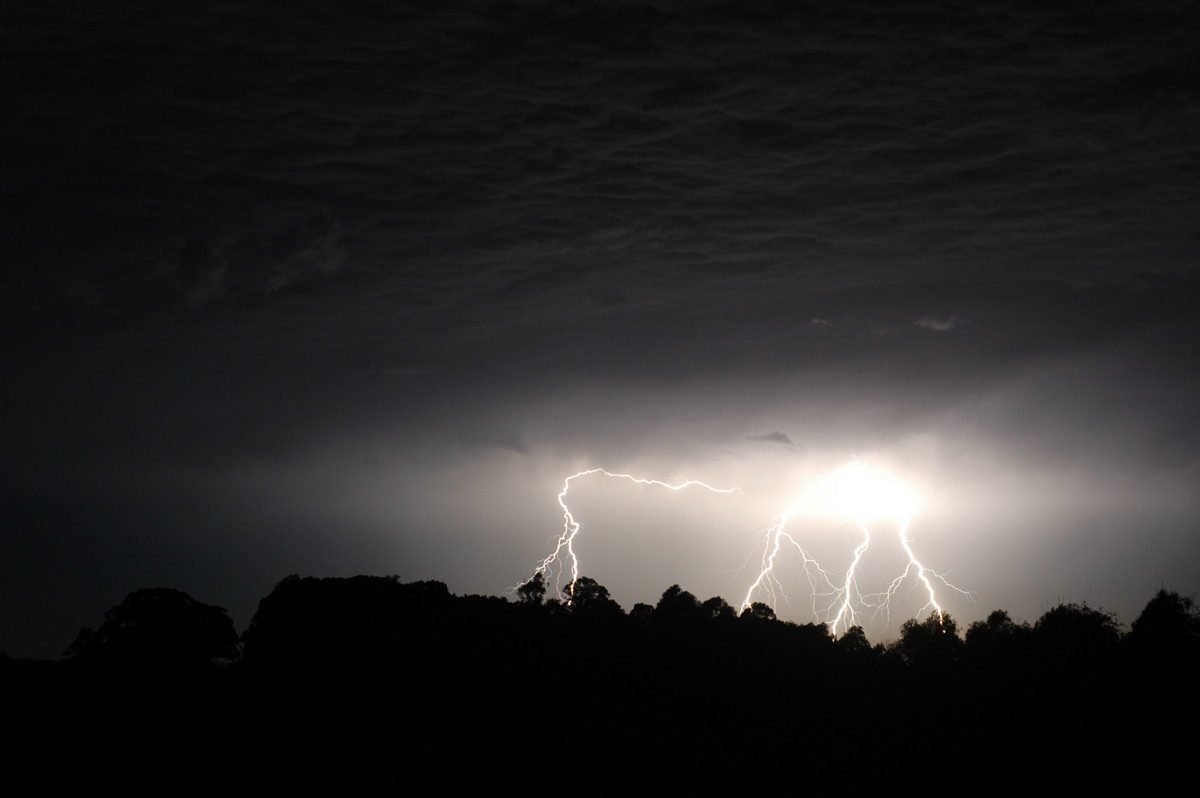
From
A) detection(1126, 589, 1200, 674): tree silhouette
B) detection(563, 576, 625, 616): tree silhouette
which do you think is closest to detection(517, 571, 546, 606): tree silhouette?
detection(563, 576, 625, 616): tree silhouette

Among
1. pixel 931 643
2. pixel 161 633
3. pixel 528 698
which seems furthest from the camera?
pixel 931 643

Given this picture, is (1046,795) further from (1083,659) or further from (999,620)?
(999,620)

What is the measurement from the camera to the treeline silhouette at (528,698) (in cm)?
3181

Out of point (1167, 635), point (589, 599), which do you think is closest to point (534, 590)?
point (589, 599)

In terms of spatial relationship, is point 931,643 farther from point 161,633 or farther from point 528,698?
point 161,633

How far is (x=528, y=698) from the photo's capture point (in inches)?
1540

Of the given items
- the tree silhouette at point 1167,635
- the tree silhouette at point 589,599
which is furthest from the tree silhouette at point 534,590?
the tree silhouette at point 1167,635

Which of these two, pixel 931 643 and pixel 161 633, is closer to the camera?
pixel 161 633

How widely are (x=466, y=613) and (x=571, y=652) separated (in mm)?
7065

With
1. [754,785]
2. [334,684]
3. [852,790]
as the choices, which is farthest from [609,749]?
[334,684]

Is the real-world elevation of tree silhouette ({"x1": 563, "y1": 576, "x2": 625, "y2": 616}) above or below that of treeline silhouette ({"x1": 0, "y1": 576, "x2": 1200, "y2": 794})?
above

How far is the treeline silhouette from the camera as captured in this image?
3181 cm

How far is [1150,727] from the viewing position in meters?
33.2

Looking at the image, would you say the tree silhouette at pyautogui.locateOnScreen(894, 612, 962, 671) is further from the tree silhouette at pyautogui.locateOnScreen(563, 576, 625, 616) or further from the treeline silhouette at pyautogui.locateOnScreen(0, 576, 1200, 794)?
the tree silhouette at pyautogui.locateOnScreen(563, 576, 625, 616)
